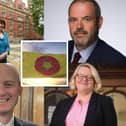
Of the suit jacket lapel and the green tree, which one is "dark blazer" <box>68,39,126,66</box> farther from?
the green tree

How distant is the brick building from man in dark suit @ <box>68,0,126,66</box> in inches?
11.9

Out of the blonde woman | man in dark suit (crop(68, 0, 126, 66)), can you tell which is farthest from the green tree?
the blonde woman

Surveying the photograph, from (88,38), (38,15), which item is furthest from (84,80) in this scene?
(38,15)

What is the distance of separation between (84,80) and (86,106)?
18cm

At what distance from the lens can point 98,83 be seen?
213 cm

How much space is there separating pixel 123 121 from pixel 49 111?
1.63 ft

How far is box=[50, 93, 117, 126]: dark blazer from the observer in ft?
6.91

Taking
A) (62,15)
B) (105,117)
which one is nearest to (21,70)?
(62,15)

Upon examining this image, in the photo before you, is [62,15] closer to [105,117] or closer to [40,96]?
[40,96]

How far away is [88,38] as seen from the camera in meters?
2.19

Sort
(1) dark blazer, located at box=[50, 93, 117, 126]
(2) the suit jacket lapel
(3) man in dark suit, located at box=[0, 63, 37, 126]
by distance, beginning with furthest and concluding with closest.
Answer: (2) the suit jacket lapel → (1) dark blazer, located at box=[50, 93, 117, 126] → (3) man in dark suit, located at box=[0, 63, 37, 126]

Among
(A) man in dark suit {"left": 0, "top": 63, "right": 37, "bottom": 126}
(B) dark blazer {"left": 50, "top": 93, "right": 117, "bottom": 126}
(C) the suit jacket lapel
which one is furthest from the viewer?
(C) the suit jacket lapel

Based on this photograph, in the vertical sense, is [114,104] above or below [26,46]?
below

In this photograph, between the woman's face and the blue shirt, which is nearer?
the woman's face
